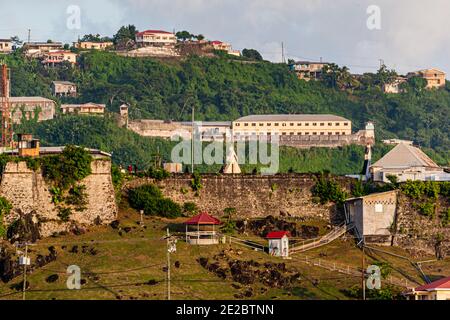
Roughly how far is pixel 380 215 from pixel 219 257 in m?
13.9

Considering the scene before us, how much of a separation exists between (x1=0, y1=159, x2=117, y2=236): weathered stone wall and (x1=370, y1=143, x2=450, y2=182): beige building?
21489 mm

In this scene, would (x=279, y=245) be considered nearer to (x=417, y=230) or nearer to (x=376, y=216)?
(x=376, y=216)

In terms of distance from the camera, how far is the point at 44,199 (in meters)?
106

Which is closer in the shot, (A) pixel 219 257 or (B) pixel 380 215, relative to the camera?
(A) pixel 219 257

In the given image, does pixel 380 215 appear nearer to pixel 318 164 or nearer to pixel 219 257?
pixel 219 257

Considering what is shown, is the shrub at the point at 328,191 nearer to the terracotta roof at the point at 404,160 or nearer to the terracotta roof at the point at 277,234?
the terracotta roof at the point at 277,234

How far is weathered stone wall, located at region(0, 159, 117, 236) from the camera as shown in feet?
344

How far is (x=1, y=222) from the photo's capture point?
103250 mm

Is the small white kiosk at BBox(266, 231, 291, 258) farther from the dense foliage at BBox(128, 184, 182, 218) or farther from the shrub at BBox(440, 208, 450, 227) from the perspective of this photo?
the shrub at BBox(440, 208, 450, 227)

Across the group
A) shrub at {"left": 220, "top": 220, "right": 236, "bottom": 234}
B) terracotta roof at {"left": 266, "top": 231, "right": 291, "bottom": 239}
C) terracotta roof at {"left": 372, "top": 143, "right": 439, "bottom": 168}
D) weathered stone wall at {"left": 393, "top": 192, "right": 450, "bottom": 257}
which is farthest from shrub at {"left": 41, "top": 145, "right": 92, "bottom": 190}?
terracotta roof at {"left": 372, "top": 143, "right": 439, "bottom": 168}

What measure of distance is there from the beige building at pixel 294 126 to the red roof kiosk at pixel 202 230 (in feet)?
289

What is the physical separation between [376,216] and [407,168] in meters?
15.9
